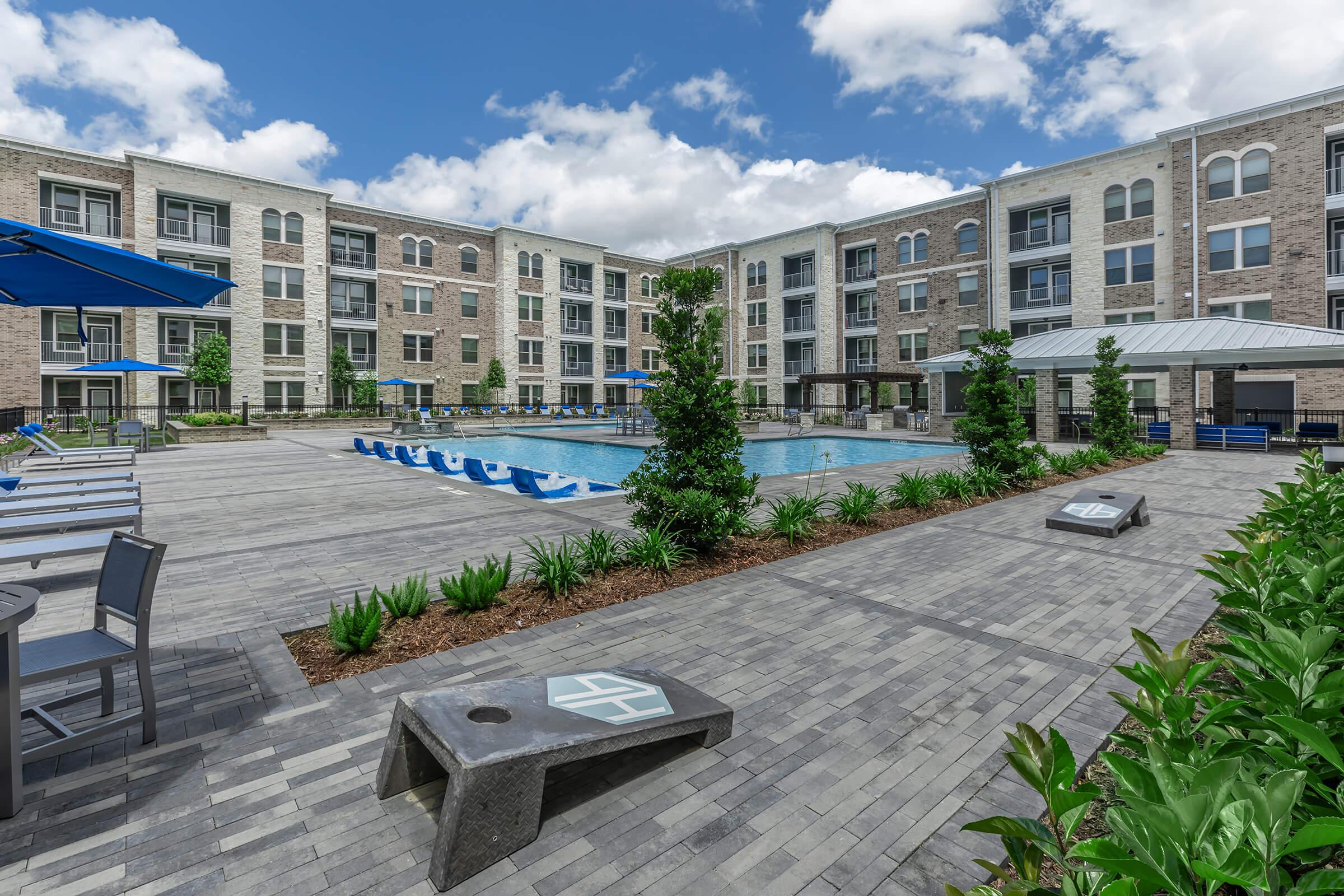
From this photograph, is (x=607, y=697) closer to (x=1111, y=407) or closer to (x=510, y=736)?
(x=510, y=736)

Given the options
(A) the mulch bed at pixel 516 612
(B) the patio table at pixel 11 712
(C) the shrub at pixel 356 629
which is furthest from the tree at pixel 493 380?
(B) the patio table at pixel 11 712

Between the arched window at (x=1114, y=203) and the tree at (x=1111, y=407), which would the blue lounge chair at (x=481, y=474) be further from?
the arched window at (x=1114, y=203)

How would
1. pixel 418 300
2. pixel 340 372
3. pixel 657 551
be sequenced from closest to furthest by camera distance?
1. pixel 657 551
2. pixel 340 372
3. pixel 418 300

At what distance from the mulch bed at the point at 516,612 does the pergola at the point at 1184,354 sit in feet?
58.7

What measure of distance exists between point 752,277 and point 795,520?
140 ft

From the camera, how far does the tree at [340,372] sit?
37.9 metres

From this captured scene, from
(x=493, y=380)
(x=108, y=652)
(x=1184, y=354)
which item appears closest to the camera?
(x=108, y=652)

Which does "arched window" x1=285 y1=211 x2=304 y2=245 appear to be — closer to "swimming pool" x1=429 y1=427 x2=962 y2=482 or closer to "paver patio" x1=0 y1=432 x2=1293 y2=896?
"swimming pool" x1=429 y1=427 x2=962 y2=482

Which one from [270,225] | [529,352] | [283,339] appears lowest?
[283,339]

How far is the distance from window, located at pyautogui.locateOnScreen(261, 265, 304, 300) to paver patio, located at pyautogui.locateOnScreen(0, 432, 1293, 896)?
3403cm

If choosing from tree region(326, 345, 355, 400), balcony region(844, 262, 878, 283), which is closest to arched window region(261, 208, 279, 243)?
tree region(326, 345, 355, 400)

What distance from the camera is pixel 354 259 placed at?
134 feet

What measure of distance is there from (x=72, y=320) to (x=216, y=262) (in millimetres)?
6954

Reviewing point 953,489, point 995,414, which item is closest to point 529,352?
point 995,414
